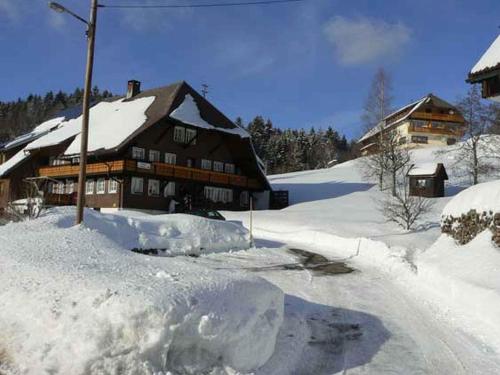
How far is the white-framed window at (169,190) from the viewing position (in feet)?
136

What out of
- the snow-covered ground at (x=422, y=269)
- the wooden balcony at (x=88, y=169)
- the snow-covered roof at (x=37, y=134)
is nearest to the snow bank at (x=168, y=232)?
the snow-covered ground at (x=422, y=269)

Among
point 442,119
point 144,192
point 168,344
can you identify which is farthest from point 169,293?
point 442,119

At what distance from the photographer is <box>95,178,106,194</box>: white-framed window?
40.9 meters

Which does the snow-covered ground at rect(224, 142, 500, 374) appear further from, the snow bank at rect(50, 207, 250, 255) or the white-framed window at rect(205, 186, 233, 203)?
the white-framed window at rect(205, 186, 233, 203)

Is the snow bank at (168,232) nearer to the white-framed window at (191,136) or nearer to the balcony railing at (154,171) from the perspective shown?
the balcony railing at (154,171)

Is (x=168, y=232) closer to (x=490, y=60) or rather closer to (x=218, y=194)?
(x=490, y=60)

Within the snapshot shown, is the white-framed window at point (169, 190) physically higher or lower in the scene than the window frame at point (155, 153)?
lower

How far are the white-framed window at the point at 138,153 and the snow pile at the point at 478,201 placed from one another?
1069 inches

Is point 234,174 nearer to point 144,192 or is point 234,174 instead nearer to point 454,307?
point 144,192

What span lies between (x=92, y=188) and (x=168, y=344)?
125ft

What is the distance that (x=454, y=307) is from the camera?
11.1 meters

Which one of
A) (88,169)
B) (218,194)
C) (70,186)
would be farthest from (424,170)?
(70,186)

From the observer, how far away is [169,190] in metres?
41.9

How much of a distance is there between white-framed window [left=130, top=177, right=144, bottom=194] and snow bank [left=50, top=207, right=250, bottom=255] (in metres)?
19.5
